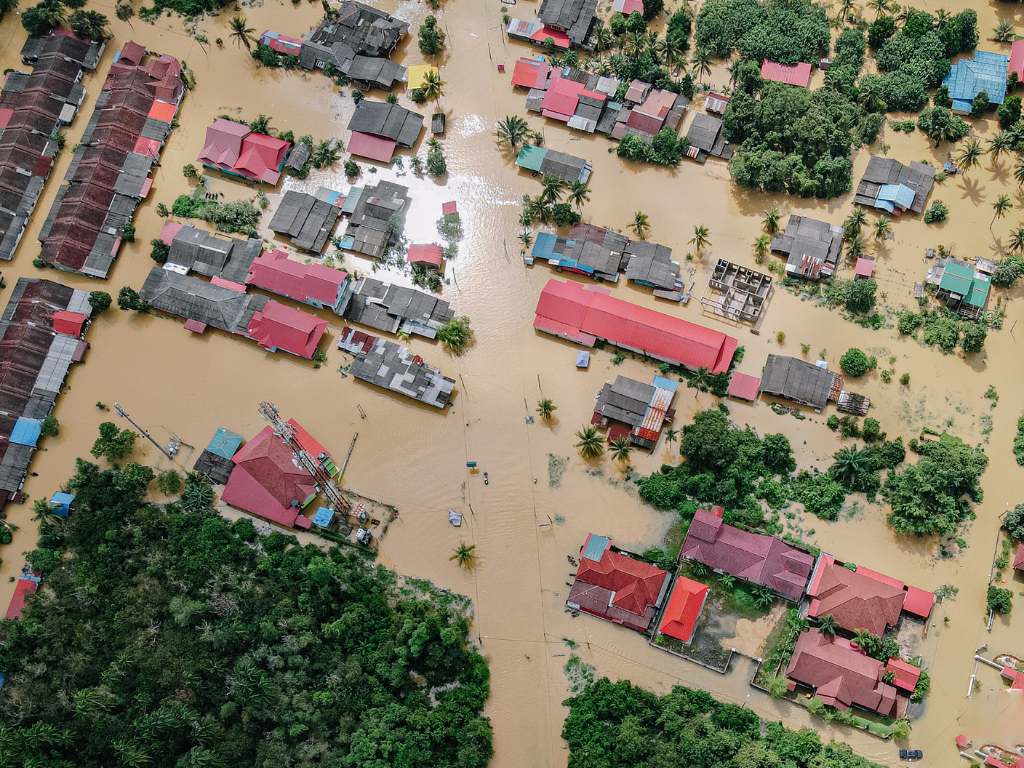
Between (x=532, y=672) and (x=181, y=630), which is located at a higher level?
(x=532, y=672)

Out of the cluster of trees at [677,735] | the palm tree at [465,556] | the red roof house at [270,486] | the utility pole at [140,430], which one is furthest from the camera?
the utility pole at [140,430]

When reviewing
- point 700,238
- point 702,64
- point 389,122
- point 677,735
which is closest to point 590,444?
point 700,238

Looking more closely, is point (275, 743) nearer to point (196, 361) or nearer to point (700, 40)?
point (196, 361)

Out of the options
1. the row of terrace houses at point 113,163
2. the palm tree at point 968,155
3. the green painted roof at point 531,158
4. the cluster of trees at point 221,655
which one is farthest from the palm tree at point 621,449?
the row of terrace houses at point 113,163

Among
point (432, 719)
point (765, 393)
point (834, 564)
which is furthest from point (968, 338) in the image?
point (432, 719)

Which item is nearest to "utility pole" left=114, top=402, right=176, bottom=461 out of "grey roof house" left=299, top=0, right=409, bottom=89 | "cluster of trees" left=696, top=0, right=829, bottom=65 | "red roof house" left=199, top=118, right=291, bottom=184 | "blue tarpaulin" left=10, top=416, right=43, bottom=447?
"blue tarpaulin" left=10, top=416, right=43, bottom=447

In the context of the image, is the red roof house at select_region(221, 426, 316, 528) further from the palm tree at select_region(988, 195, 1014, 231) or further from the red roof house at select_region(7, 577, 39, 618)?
the palm tree at select_region(988, 195, 1014, 231)

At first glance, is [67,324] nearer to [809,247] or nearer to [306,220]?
[306,220]

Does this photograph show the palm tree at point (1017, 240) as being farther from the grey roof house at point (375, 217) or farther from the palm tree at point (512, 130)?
the grey roof house at point (375, 217)
